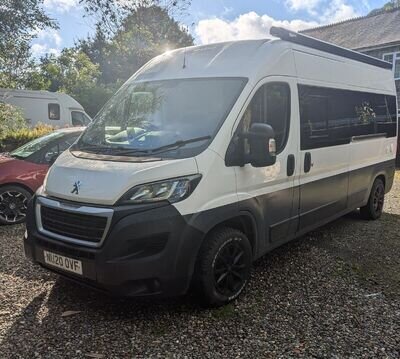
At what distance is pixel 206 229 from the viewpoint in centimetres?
353

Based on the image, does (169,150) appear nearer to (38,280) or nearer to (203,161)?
(203,161)

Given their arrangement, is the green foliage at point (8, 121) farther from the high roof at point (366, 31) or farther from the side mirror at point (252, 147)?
the high roof at point (366, 31)

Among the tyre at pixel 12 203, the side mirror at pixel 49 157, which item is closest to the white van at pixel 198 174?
the side mirror at pixel 49 157

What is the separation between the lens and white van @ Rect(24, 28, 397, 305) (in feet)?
10.9

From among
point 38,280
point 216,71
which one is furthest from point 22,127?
point 216,71

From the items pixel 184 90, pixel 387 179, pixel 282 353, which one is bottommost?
pixel 282 353

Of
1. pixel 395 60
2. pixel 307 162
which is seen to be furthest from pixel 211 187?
pixel 395 60

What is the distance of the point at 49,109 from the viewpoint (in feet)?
56.7

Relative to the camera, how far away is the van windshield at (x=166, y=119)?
12.2ft

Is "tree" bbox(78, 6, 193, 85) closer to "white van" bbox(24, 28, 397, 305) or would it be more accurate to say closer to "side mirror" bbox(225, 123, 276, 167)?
"white van" bbox(24, 28, 397, 305)

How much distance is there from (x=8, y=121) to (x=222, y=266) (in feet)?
31.2

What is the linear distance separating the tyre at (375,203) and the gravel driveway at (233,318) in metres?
2.01

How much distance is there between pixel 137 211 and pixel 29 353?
1.33m

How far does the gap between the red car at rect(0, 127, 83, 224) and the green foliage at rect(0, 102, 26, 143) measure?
434 centimetres
